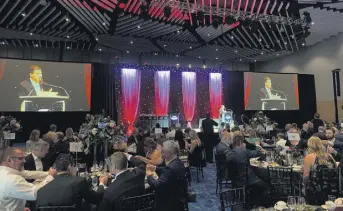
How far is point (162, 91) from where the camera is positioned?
49.4 ft

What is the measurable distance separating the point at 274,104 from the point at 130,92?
771 centimetres

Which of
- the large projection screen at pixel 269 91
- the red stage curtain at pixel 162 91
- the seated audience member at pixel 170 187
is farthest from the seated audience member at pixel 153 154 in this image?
the large projection screen at pixel 269 91

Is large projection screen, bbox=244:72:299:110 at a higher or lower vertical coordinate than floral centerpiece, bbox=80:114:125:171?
higher

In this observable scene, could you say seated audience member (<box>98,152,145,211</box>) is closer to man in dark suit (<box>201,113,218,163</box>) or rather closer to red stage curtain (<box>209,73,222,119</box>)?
man in dark suit (<box>201,113,218,163</box>)

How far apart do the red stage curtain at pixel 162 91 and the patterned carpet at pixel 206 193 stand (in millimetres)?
7578

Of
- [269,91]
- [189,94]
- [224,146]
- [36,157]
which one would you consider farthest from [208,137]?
[269,91]

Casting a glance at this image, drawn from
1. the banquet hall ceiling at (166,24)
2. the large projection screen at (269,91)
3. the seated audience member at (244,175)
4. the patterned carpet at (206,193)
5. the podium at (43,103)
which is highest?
the banquet hall ceiling at (166,24)

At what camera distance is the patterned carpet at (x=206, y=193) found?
184 inches

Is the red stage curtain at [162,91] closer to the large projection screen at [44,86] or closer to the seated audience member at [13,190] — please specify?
the large projection screen at [44,86]

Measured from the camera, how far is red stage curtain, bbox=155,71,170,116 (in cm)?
1501

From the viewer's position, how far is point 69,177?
2357 mm

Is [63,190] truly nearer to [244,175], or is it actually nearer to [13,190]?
[13,190]

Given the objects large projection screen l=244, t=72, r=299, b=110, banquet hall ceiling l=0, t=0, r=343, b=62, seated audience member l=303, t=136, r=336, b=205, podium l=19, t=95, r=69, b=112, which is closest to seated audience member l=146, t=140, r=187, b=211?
seated audience member l=303, t=136, r=336, b=205

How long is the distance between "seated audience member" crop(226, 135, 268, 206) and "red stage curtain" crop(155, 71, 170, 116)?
34.9 feet
